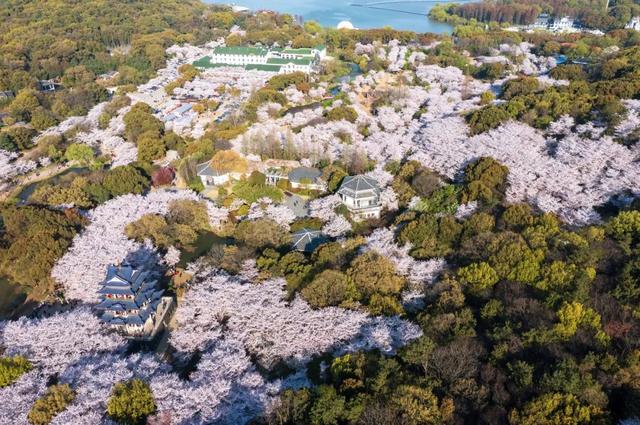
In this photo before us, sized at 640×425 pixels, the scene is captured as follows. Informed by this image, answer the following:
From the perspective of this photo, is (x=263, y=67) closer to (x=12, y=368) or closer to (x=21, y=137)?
(x=21, y=137)

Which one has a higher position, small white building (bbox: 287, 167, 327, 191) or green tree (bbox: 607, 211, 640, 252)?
green tree (bbox: 607, 211, 640, 252)

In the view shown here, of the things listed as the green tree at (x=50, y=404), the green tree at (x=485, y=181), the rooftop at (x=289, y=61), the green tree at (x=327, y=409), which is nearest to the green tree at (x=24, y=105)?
the rooftop at (x=289, y=61)

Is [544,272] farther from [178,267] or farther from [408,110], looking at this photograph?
[408,110]

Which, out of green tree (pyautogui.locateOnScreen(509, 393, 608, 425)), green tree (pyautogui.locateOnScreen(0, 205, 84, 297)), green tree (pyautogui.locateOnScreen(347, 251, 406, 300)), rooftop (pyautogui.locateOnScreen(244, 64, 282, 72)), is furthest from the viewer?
rooftop (pyautogui.locateOnScreen(244, 64, 282, 72))

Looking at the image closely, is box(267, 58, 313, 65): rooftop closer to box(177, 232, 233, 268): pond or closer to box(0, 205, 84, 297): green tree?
box(177, 232, 233, 268): pond

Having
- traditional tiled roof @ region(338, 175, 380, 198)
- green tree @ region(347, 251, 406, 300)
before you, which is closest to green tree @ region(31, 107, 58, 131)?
traditional tiled roof @ region(338, 175, 380, 198)

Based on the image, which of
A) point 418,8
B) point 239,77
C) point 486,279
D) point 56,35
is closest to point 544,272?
point 486,279
